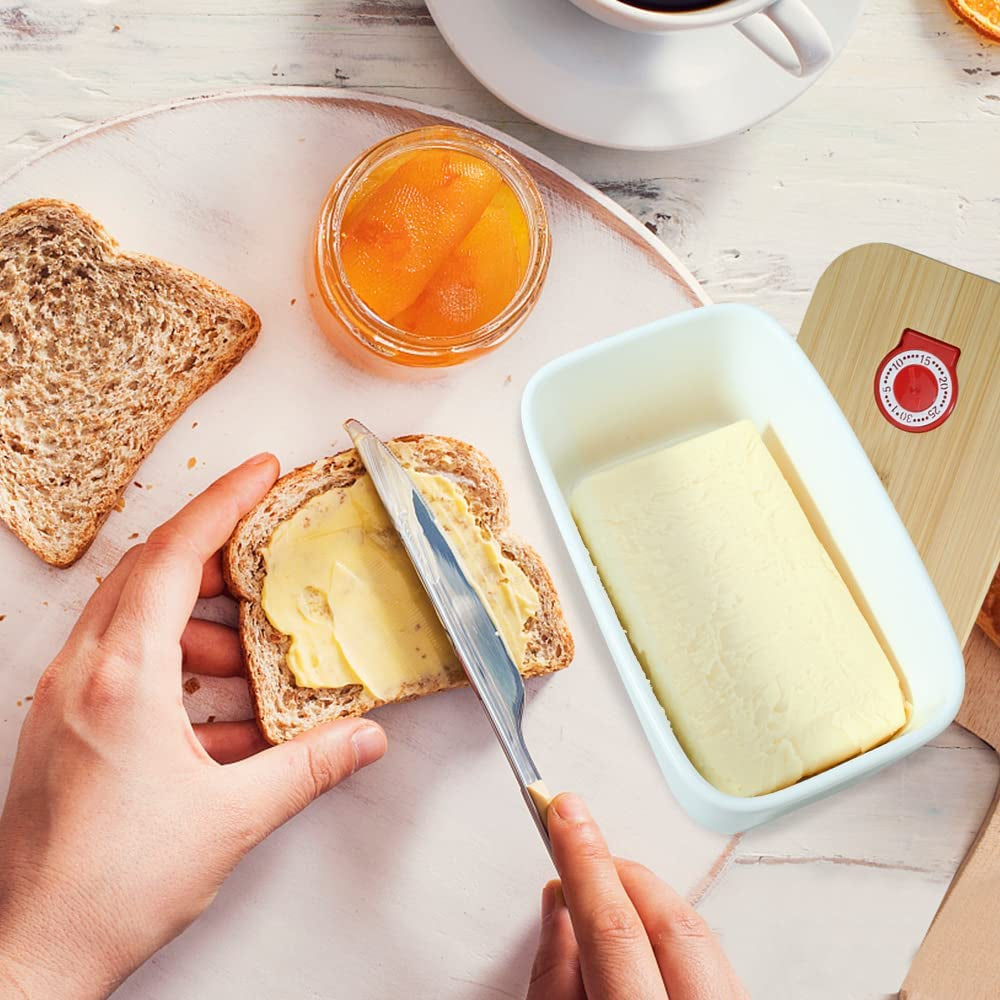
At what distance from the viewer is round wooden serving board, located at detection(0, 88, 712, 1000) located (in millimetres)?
1327

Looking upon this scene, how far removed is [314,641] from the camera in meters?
1.29

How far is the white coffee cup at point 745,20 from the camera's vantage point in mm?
1144

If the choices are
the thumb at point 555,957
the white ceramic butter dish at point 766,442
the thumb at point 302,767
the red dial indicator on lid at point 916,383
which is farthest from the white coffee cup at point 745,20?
the thumb at point 555,957

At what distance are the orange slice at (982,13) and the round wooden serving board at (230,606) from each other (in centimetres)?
55

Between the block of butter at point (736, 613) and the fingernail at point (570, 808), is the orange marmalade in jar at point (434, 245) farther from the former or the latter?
the fingernail at point (570, 808)

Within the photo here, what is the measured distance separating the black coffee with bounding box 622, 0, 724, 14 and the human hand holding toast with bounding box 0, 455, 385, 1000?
0.77 meters

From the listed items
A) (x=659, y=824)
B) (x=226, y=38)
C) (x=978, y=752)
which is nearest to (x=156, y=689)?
(x=659, y=824)

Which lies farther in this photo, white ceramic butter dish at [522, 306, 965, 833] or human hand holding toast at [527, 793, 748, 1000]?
white ceramic butter dish at [522, 306, 965, 833]

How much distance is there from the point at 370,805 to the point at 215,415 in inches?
21.6

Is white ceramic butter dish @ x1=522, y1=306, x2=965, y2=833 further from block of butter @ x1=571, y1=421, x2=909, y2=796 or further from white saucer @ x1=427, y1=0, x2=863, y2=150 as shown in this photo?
white saucer @ x1=427, y1=0, x2=863, y2=150

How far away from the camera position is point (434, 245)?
122 cm

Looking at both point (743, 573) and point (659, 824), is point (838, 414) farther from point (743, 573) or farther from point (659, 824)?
point (659, 824)

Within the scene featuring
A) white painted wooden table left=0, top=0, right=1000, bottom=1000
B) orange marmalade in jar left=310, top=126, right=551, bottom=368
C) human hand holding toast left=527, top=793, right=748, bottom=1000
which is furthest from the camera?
white painted wooden table left=0, top=0, right=1000, bottom=1000

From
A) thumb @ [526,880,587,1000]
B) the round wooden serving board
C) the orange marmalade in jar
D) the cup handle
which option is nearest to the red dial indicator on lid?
the round wooden serving board
